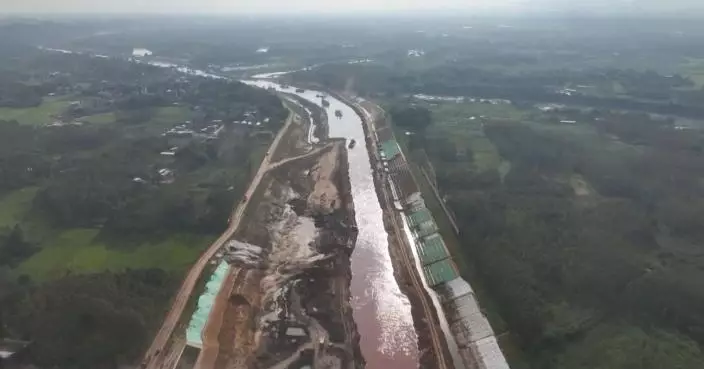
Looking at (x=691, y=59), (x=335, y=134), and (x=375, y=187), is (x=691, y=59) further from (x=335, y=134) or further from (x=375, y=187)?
(x=375, y=187)

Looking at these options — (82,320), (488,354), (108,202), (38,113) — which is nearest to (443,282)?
(488,354)

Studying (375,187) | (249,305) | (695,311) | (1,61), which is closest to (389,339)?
(249,305)

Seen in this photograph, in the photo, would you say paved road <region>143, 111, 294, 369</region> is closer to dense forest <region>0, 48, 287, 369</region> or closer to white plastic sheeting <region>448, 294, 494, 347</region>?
dense forest <region>0, 48, 287, 369</region>

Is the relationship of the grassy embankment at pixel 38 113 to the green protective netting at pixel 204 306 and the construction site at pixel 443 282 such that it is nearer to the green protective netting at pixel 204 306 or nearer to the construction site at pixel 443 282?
the construction site at pixel 443 282

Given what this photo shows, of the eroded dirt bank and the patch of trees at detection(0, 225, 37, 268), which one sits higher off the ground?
the patch of trees at detection(0, 225, 37, 268)

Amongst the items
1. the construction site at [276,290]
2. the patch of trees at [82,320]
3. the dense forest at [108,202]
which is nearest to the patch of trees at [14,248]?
the dense forest at [108,202]

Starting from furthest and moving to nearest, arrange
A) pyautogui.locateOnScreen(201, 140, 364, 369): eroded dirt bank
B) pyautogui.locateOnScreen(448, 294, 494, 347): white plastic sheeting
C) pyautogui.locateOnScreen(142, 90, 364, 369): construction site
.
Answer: pyautogui.locateOnScreen(448, 294, 494, 347): white plastic sheeting
pyautogui.locateOnScreen(201, 140, 364, 369): eroded dirt bank
pyautogui.locateOnScreen(142, 90, 364, 369): construction site

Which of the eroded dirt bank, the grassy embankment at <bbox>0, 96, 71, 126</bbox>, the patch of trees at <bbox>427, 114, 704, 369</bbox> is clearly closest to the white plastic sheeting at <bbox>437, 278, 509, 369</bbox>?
the patch of trees at <bbox>427, 114, 704, 369</bbox>
